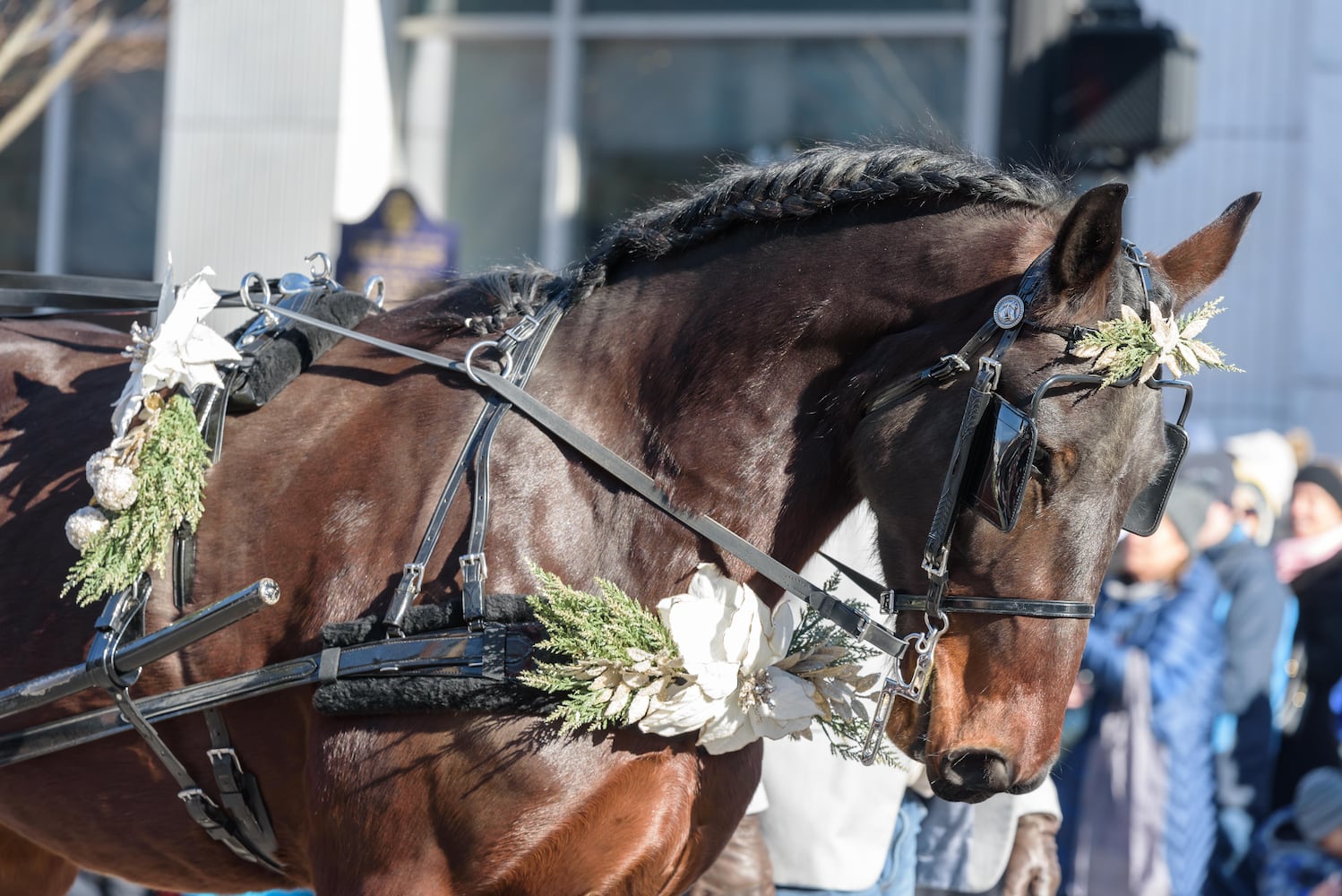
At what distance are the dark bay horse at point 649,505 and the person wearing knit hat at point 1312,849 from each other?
2.75 meters

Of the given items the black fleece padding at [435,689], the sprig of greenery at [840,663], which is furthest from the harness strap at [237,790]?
the sprig of greenery at [840,663]

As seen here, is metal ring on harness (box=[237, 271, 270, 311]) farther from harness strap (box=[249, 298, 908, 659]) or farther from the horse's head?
the horse's head

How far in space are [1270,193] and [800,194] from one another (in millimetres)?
5131

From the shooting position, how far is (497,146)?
292 inches

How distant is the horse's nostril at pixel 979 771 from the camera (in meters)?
1.84


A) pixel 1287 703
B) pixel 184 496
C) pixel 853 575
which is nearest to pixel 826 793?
pixel 853 575

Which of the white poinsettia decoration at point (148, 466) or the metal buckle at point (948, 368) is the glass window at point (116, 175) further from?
the metal buckle at point (948, 368)

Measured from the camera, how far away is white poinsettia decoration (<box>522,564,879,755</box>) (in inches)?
72.6

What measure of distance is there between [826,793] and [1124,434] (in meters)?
1.34

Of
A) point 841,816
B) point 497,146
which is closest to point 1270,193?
point 497,146

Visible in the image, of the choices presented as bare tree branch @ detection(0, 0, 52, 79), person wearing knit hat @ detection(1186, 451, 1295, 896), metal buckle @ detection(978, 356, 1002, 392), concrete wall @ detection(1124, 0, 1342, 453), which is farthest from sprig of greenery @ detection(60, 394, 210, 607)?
concrete wall @ detection(1124, 0, 1342, 453)

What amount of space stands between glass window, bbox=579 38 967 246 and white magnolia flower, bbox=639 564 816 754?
5.21m

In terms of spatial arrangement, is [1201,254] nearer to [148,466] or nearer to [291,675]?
[291,675]

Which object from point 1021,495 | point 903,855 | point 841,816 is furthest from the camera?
point 903,855
